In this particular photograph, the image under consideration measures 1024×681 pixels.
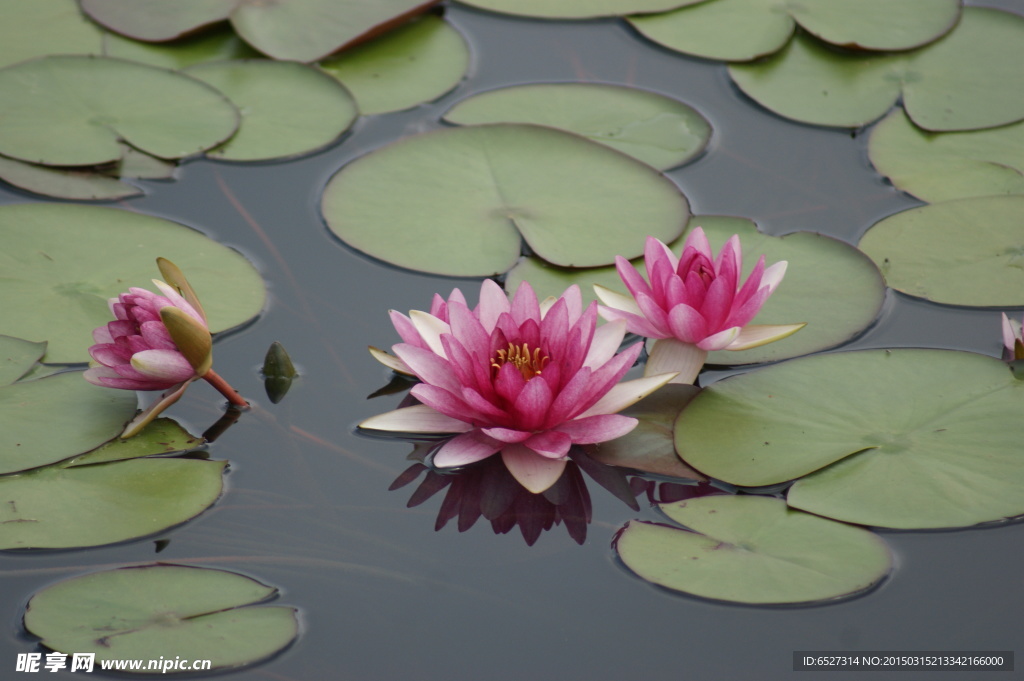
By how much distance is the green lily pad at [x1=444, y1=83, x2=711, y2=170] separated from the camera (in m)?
3.36

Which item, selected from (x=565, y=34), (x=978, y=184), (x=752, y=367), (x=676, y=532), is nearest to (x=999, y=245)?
(x=978, y=184)

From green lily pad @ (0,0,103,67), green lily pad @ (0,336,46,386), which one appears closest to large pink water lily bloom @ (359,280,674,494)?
green lily pad @ (0,336,46,386)

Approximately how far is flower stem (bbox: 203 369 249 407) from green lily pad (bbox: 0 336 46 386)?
0.50 meters

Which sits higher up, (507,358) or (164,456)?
(507,358)

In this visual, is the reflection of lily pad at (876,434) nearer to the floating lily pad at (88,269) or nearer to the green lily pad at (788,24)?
the floating lily pad at (88,269)

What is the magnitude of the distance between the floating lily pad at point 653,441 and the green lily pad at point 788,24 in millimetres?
1962

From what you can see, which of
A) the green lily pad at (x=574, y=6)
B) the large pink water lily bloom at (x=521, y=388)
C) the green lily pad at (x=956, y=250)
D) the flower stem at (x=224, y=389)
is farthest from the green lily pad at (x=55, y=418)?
the green lily pad at (x=574, y=6)

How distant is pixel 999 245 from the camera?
2.85 metres

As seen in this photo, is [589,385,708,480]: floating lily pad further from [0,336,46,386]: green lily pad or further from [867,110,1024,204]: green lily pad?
[0,336,46,386]: green lily pad

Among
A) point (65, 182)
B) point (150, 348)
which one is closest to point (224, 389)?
point (150, 348)

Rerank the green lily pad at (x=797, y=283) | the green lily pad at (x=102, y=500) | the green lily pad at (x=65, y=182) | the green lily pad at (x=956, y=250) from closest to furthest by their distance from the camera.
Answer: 1. the green lily pad at (x=102, y=500)
2. the green lily pad at (x=797, y=283)
3. the green lily pad at (x=956, y=250)
4. the green lily pad at (x=65, y=182)

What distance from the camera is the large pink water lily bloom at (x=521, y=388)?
218 centimetres

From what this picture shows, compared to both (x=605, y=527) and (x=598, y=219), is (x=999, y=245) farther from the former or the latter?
(x=605, y=527)

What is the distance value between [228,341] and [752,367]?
1.53m
